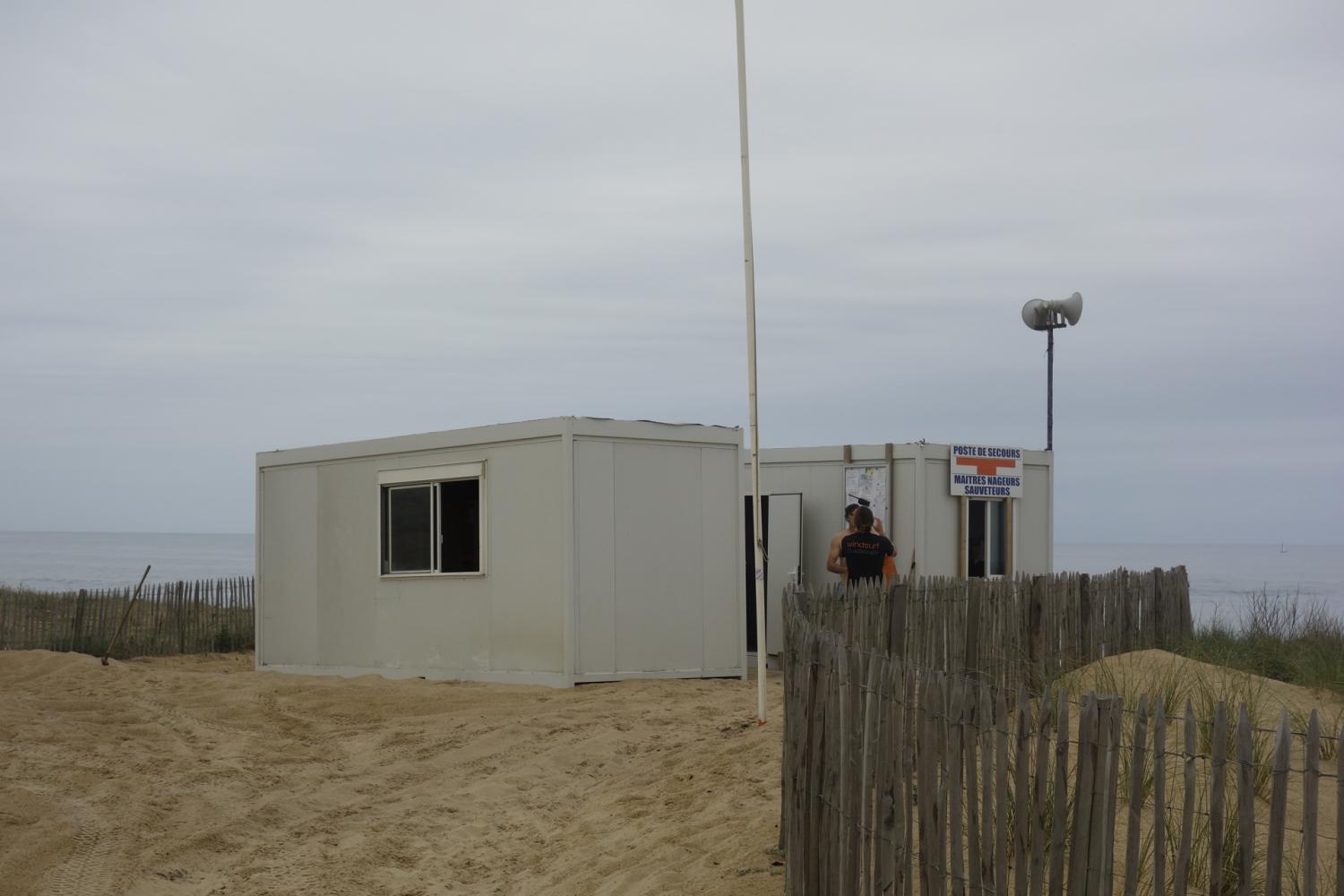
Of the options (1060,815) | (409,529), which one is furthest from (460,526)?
(1060,815)

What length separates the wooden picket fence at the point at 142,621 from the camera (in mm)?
18172

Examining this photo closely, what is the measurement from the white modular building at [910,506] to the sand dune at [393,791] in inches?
151

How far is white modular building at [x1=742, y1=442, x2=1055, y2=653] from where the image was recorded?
1502cm

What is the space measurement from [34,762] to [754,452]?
5.30 m

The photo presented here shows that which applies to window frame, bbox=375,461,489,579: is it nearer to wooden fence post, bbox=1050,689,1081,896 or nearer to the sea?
wooden fence post, bbox=1050,689,1081,896

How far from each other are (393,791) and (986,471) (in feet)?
30.7

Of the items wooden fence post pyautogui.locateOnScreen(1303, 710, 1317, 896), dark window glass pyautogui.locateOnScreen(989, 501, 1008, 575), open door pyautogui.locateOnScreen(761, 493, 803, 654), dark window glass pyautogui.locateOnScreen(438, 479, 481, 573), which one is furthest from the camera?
dark window glass pyautogui.locateOnScreen(989, 501, 1008, 575)

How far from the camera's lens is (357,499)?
14.4m

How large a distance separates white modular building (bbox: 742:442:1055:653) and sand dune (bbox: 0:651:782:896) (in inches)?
151

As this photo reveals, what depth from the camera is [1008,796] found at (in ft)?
16.8

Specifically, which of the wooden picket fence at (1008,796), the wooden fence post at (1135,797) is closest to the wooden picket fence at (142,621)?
the wooden picket fence at (1008,796)

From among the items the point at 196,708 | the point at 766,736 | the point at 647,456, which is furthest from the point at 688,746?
the point at 196,708

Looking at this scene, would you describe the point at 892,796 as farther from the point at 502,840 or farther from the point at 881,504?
the point at 881,504

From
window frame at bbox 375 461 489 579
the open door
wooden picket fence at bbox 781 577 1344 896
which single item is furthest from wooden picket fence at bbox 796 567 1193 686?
window frame at bbox 375 461 489 579
